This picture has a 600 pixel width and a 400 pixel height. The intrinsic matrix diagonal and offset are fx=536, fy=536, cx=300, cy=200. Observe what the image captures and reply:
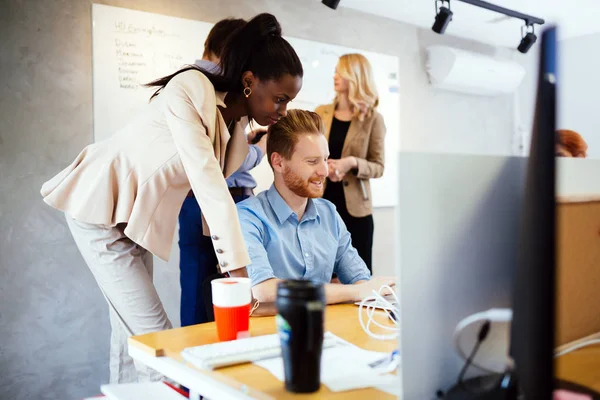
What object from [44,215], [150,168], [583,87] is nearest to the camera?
[150,168]

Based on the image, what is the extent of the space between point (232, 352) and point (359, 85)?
8.06 ft

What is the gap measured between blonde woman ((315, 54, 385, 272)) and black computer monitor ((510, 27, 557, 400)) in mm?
2522

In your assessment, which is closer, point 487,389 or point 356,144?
point 487,389

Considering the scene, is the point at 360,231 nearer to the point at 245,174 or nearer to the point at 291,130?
the point at 245,174

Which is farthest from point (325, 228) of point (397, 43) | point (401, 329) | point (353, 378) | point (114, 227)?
point (397, 43)

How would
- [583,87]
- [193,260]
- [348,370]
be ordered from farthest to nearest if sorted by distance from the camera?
[583,87] → [193,260] → [348,370]

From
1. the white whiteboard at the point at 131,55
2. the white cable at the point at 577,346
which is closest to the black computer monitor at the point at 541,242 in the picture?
the white cable at the point at 577,346

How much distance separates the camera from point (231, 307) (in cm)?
98

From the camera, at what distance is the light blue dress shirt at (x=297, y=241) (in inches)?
64.3

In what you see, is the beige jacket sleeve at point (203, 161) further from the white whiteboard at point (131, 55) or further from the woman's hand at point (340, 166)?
the woman's hand at point (340, 166)

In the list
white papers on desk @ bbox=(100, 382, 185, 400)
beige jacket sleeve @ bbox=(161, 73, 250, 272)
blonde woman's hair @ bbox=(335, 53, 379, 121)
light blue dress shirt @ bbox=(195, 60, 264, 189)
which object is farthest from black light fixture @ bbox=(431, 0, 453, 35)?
white papers on desk @ bbox=(100, 382, 185, 400)

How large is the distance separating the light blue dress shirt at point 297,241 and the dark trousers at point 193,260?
56 cm

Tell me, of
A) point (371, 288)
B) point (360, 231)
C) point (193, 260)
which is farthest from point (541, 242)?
point (360, 231)

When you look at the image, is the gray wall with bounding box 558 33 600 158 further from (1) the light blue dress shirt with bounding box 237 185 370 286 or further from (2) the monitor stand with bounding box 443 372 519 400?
(2) the monitor stand with bounding box 443 372 519 400
